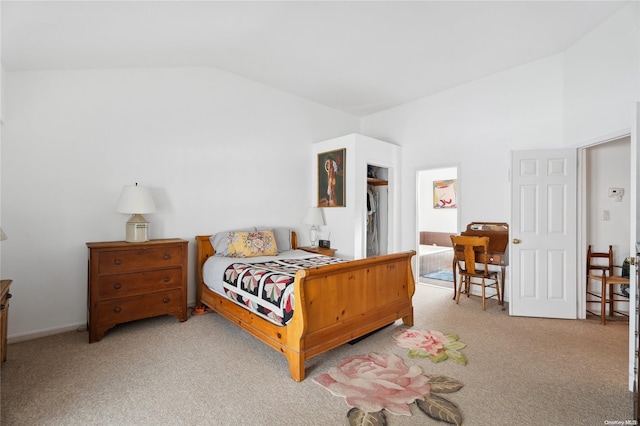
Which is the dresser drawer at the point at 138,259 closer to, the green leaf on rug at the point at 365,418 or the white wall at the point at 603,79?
the green leaf on rug at the point at 365,418

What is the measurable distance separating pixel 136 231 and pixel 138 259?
0.99 feet

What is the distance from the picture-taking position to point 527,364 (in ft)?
8.14

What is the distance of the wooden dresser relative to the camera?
9.53 ft

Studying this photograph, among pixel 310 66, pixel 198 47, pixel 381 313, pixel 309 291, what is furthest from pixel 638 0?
pixel 198 47

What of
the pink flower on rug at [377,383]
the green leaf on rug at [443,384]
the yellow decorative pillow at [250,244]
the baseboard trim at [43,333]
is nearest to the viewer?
the pink flower on rug at [377,383]

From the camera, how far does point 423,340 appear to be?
2938 mm

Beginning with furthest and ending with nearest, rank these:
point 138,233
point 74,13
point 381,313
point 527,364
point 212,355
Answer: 1. point 138,233
2. point 381,313
3. point 212,355
4. point 527,364
5. point 74,13

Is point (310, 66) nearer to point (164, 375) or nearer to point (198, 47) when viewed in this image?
point (198, 47)

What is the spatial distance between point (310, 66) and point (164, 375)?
11.9ft

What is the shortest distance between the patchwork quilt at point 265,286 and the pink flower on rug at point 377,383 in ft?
1.88

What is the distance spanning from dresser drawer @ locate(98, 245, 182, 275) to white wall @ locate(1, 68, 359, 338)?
48cm

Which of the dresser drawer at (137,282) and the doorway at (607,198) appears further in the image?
the doorway at (607,198)

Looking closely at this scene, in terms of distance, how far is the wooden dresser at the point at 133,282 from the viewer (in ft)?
9.53

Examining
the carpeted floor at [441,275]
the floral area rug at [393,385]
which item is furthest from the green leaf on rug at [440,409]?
the carpeted floor at [441,275]
